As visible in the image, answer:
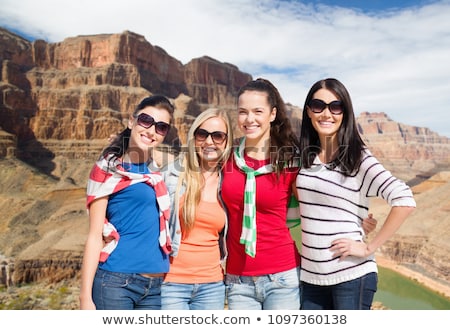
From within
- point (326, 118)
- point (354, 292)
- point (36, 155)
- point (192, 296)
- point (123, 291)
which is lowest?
point (36, 155)

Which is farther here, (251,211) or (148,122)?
(148,122)

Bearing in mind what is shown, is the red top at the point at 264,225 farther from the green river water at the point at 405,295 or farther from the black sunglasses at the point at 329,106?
the green river water at the point at 405,295

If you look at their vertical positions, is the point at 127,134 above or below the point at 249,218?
above

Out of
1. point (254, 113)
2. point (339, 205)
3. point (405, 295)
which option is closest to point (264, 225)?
point (339, 205)

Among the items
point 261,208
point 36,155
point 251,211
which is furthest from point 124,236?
point 36,155

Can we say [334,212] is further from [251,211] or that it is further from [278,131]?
[278,131]

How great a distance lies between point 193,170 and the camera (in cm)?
369

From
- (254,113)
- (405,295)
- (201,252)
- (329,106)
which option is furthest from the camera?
(405,295)

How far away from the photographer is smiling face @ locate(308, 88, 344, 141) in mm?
3387

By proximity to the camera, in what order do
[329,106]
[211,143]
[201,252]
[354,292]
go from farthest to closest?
[211,143] → [201,252] → [329,106] → [354,292]

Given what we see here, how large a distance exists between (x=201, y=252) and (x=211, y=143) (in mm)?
1040

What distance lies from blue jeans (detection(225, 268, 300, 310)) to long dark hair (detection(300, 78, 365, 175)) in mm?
1027
